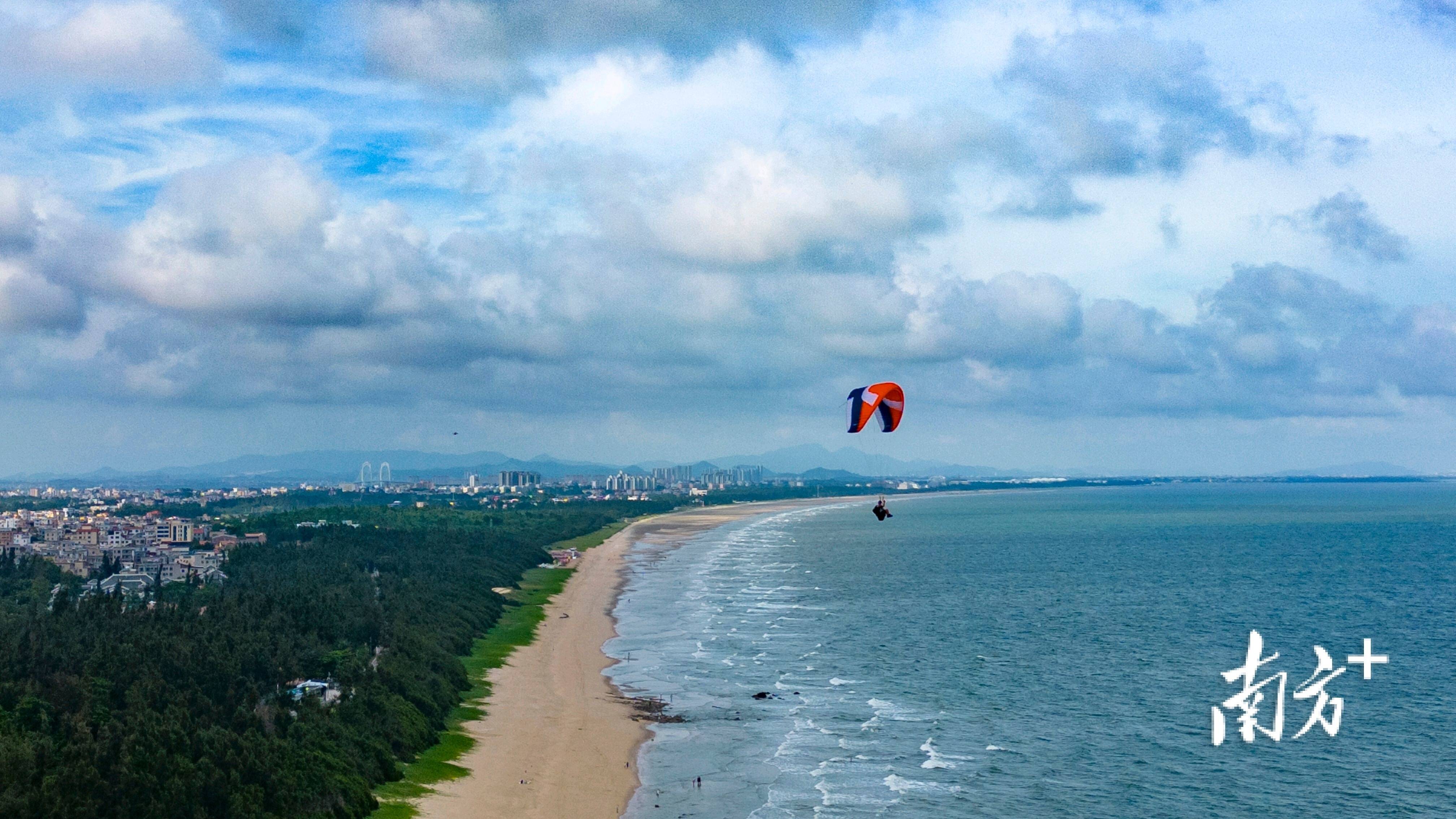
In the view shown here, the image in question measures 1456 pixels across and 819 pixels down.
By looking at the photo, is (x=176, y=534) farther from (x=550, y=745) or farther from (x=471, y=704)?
(x=550, y=745)

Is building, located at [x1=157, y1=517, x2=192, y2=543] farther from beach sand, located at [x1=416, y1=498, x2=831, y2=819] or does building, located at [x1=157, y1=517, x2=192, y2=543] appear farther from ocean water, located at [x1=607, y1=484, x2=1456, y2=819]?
beach sand, located at [x1=416, y1=498, x2=831, y2=819]

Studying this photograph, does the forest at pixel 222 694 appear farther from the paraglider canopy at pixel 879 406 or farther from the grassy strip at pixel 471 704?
the paraglider canopy at pixel 879 406

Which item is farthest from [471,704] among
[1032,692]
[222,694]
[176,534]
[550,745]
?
[176,534]

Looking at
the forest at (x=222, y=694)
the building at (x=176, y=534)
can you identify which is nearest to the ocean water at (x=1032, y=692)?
the forest at (x=222, y=694)

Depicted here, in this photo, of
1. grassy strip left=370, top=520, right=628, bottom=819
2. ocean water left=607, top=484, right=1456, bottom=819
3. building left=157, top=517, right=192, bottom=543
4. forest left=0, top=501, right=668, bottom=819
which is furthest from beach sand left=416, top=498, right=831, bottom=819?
building left=157, top=517, right=192, bottom=543

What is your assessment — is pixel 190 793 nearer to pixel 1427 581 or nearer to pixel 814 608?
pixel 814 608
